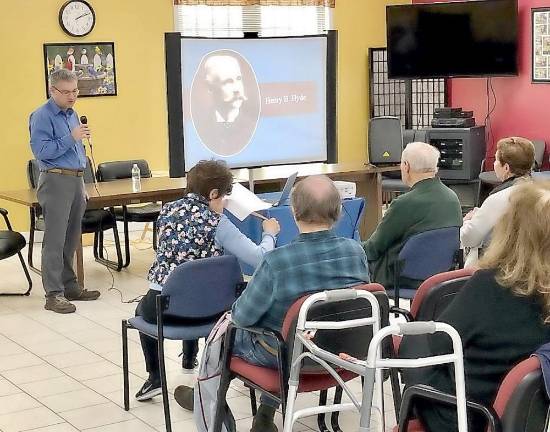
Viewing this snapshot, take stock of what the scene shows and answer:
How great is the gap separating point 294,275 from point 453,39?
639 centimetres

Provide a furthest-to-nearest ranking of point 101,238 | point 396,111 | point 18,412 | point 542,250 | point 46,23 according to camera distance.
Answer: point 396,111
point 46,23
point 101,238
point 18,412
point 542,250

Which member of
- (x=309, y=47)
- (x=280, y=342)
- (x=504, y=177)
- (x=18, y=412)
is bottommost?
(x=18, y=412)

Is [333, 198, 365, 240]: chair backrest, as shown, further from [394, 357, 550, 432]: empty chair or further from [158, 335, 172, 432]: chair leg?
[394, 357, 550, 432]: empty chair

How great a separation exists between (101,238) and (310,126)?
1914 mm

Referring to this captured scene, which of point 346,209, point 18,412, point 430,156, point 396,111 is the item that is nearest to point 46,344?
point 18,412

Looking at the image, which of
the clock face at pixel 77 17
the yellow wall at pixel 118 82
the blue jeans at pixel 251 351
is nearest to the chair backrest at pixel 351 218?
the blue jeans at pixel 251 351

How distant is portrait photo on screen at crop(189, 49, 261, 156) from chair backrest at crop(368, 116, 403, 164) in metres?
1.76

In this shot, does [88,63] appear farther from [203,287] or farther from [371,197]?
[203,287]

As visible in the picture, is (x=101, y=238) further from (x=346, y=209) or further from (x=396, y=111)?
(x=396, y=111)

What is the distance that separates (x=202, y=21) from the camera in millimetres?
8945

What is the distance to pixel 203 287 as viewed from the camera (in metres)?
3.81

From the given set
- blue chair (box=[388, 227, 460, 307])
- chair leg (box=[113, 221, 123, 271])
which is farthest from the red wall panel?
blue chair (box=[388, 227, 460, 307])

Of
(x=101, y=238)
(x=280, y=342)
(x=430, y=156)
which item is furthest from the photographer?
(x=101, y=238)

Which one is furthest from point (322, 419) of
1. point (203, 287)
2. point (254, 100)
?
point (254, 100)
